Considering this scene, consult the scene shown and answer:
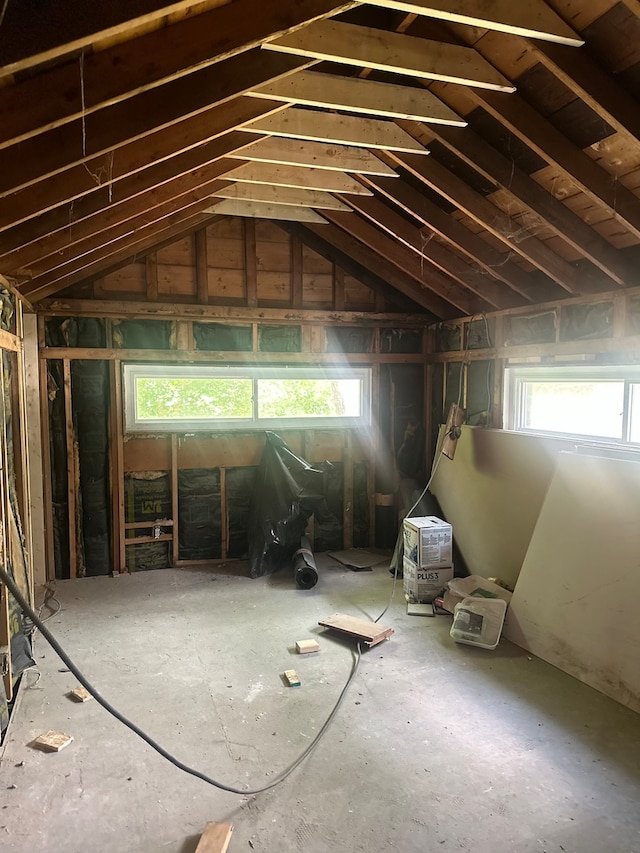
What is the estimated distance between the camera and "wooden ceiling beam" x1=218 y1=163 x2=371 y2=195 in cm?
358

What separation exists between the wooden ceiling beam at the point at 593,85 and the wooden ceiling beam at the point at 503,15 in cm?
8

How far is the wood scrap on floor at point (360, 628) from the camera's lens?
3.58 meters

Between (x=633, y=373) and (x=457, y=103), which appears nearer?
(x=457, y=103)

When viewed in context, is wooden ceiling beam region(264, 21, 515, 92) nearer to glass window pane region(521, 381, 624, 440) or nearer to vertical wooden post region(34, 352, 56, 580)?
glass window pane region(521, 381, 624, 440)

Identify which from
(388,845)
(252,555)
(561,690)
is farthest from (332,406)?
(388,845)

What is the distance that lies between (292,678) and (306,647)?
0.38 metres

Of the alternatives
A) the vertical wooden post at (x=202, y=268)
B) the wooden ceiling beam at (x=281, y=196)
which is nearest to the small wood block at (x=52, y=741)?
the wooden ceiling beam at (x=281, y=196)

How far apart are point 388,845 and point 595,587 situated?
6.33 ft

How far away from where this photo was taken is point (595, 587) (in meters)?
3.22

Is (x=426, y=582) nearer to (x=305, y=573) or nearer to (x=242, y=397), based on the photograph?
(x=305, y=573)

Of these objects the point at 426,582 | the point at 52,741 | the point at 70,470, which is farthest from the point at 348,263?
the point at 52,741

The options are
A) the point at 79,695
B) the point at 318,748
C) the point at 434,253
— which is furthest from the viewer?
the point at 434,253

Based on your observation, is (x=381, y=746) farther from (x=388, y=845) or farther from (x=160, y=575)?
(x=160, y=575)

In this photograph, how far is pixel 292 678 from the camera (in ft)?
10.3
